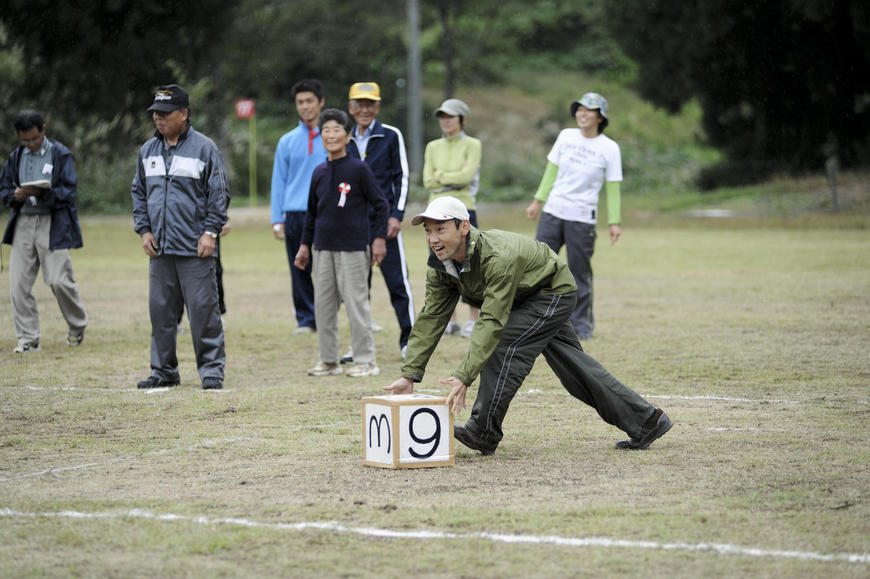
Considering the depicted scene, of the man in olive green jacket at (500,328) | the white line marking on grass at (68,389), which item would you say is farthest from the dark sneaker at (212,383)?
the man in olive green jacket at (500,328)

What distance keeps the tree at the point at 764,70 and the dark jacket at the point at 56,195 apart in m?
20.4

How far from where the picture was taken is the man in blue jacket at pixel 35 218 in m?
10.9

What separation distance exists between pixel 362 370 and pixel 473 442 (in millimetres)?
3108

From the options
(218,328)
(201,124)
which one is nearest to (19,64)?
(201,124)

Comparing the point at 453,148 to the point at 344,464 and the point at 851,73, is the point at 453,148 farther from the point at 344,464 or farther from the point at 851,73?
the point at 851,73

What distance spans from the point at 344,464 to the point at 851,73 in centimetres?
2767

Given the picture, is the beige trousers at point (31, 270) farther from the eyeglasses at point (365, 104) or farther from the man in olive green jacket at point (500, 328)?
the man in olive green jacket at point (500, 328)

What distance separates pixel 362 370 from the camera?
958 cm

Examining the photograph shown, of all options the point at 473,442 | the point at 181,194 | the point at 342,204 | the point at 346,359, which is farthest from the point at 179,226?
the point at 473,442

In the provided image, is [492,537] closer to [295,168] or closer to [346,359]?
[346,359]

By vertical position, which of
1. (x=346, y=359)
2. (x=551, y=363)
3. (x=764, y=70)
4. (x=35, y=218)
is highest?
(x=764, y=70)

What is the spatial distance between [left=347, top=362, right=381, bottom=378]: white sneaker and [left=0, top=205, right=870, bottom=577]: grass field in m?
0.12

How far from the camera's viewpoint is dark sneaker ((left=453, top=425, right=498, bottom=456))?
6.57m

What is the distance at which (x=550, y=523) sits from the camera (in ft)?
16.8
